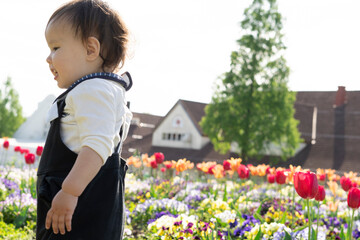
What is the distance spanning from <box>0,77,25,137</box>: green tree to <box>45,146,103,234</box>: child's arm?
30.1 m

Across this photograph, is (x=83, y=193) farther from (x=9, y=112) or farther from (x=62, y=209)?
(x=9, y=112)

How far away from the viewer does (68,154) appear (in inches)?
74.6

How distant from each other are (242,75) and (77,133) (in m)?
19.0

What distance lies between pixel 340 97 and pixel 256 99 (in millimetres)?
7812

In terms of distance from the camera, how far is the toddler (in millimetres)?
1768

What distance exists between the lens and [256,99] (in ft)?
66.0

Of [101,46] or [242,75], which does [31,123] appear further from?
[101,46]

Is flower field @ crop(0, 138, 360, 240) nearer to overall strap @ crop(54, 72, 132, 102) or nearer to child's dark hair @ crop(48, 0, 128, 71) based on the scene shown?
overall strap @ crop(54, 72, 132, 102)

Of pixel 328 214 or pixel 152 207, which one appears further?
pixel 328 214

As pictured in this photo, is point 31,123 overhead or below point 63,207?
overhead

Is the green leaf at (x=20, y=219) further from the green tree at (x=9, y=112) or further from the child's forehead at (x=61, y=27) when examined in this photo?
the green tree at (x=9, y=112)

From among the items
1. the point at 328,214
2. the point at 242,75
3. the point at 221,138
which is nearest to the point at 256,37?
the point at 242,75

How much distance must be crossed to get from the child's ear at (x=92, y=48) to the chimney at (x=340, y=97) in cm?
2508

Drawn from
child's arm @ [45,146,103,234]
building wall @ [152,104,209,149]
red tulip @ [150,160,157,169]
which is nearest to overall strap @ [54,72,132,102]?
child's arm @ [45,146,103,234]
